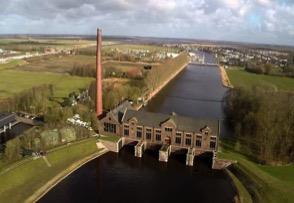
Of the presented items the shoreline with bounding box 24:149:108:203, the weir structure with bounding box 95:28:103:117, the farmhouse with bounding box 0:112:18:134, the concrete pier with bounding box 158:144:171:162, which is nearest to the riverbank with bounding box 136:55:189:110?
the weir structure with bounding box 95:28:103:117

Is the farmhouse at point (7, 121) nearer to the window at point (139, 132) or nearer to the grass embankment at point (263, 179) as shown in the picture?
the window at point (139, 132)

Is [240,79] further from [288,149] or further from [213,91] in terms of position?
[288,149]

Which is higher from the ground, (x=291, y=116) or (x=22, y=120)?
(x=291, y=116)

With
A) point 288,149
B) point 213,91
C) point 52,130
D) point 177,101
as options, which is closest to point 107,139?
point 52,130

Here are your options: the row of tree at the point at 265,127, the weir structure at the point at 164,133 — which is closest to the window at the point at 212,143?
the weir structure at the point at 164,133

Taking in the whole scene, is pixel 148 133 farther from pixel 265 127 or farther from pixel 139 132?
pixel 265 127

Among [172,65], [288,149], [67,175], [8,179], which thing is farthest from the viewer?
[172,65]

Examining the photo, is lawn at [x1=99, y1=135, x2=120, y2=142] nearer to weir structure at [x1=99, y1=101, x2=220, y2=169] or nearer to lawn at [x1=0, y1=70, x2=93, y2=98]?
weir structure at [x1=99, y1=101, x2=220, y2=169]

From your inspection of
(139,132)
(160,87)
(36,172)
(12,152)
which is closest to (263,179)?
(139,132)
